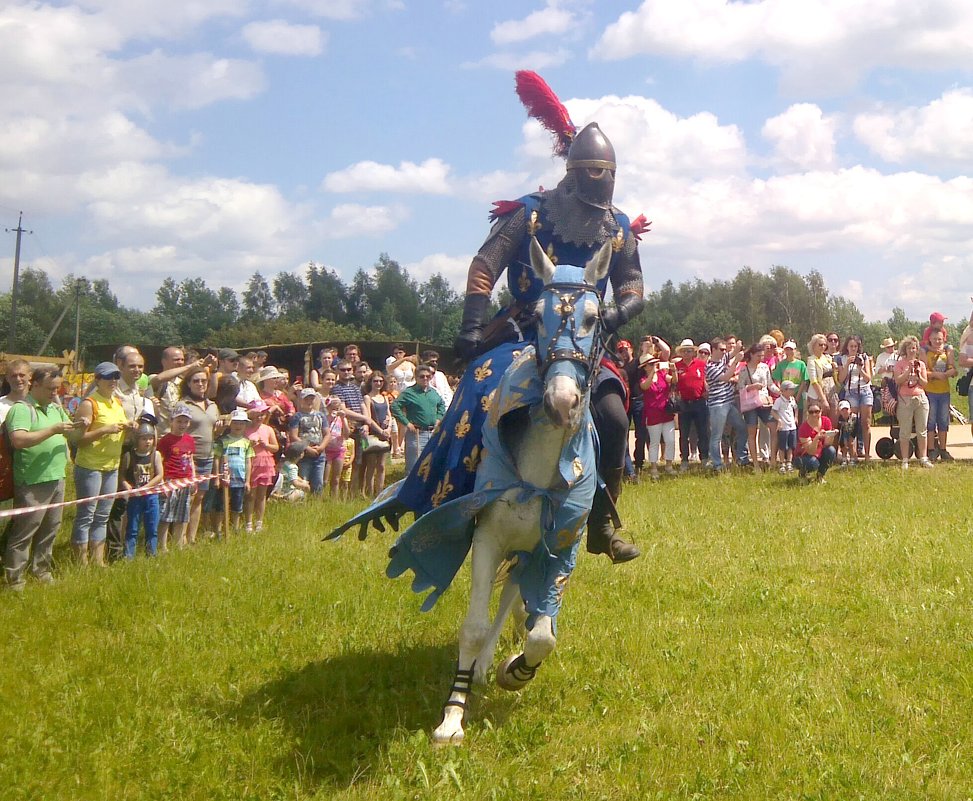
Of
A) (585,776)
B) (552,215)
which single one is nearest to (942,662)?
(585,776)

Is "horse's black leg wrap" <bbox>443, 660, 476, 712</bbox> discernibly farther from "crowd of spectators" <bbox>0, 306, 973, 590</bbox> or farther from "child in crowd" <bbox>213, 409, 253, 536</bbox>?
"child in crowd" <bbox>213, 409, 253, 536</bbox>

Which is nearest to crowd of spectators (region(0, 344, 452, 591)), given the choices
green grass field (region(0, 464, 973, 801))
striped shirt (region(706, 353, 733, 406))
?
green grass field (region(0, 464, 973, 801))

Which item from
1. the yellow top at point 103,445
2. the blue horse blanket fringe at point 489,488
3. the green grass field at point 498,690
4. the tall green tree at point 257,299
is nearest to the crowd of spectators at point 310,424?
the yellow top at point 103,445

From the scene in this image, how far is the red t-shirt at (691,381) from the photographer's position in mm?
14711

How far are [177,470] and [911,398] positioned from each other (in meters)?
10.1

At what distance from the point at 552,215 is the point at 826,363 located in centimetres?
1007

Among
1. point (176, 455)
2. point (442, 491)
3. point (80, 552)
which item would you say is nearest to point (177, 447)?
point (176, 455)

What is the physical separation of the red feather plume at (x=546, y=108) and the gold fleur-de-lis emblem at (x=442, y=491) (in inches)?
95.5

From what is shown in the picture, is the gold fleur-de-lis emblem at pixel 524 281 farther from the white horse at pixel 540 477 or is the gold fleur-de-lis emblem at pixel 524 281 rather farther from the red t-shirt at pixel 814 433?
the red t-shirt at pixel 814 433

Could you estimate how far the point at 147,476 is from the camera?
9477 mm

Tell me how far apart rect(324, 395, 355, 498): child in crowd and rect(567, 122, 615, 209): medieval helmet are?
24.8 feet

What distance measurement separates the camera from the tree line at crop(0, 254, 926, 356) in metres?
59.6

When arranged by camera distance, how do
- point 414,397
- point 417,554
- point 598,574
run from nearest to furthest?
point 417,554 < point 598,574 < point 414,397

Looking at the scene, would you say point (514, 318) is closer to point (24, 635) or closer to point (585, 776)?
point (585, 776)
